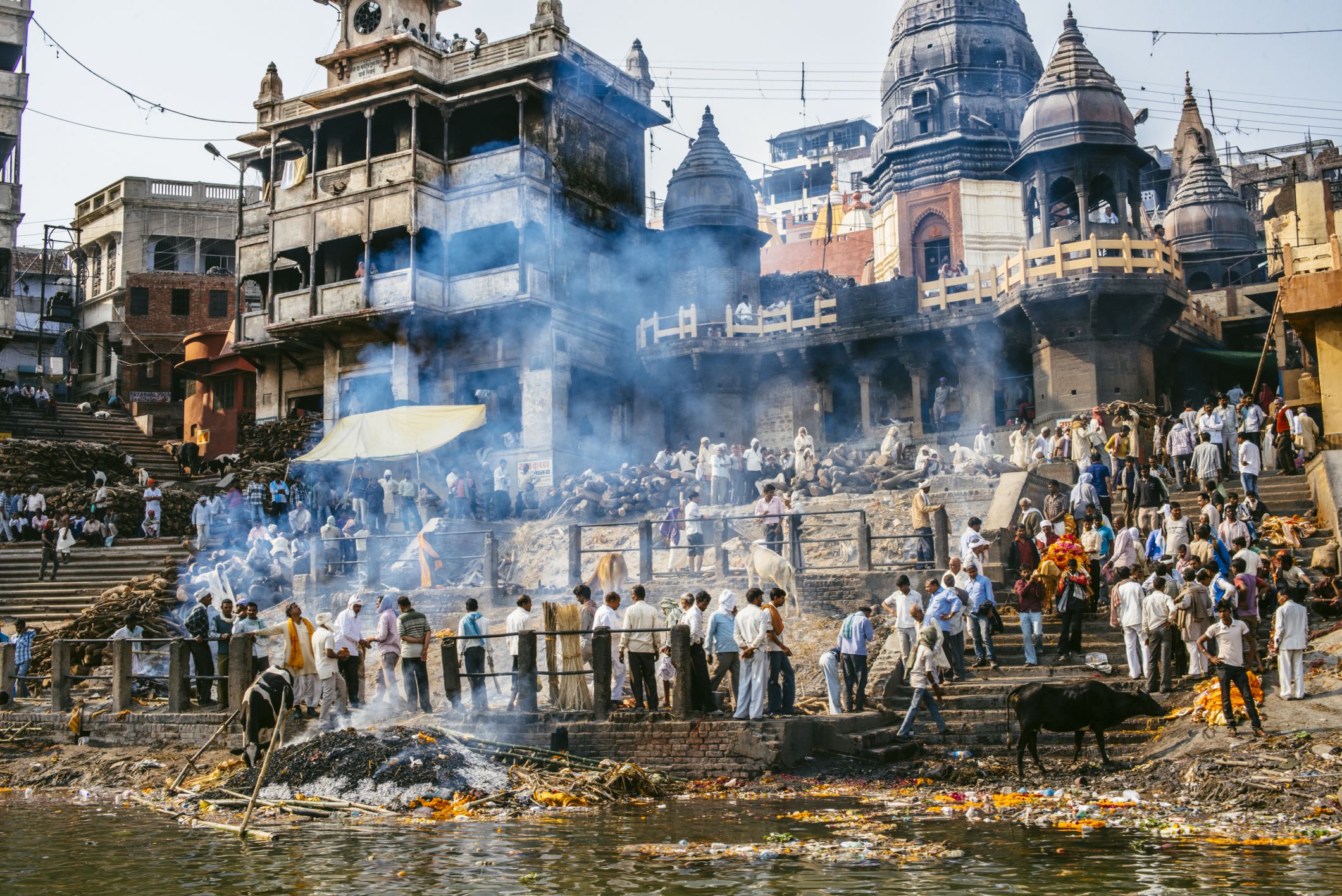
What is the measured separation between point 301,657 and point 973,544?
804 centimetres

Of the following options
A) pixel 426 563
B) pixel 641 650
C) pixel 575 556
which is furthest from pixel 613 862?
pixel 426 563

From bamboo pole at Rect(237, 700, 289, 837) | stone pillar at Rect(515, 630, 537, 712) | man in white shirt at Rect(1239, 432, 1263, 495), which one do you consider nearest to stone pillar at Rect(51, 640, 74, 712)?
bamboo pole at Rect(237, 700, 289, 837)

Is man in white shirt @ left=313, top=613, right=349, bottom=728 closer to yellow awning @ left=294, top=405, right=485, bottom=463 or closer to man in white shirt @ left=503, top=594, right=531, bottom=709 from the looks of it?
man in white shirt @ left=503, top=594, right=531, bottom=709

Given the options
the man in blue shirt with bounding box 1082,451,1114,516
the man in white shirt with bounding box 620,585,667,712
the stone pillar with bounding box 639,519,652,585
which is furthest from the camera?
the stone pillar with bounding box 639,519,652,585

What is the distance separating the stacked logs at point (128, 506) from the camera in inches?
1128

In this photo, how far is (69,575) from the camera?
2498 centimetres

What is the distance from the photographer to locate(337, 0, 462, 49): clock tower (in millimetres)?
34219

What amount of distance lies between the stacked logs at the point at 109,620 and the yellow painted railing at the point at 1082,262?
59.3ft

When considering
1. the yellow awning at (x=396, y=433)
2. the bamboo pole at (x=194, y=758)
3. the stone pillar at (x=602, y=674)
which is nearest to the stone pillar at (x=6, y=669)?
the bamboo pole at (x=194, y=758)

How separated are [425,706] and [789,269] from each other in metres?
43.1

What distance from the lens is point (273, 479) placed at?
29.9 meters

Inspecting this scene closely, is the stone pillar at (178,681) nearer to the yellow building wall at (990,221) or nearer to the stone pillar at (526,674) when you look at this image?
the stone pillar at (526,674)

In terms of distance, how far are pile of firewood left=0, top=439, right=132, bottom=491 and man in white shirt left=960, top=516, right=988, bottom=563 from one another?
2348cm

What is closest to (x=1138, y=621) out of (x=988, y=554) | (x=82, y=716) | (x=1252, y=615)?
(x=1252, y=615)
